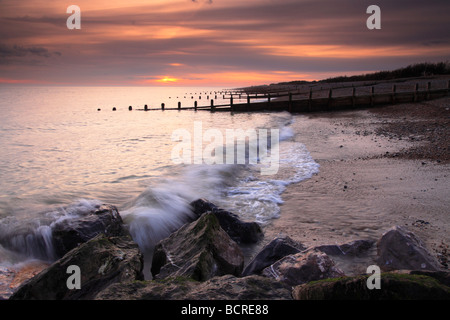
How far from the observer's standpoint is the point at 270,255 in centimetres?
384

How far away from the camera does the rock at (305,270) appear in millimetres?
3193

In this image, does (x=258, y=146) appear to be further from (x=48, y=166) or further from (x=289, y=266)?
(x=289, y=266)

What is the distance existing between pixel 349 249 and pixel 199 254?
214cm

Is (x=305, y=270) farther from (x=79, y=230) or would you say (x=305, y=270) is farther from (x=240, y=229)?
(x=79, y=230)

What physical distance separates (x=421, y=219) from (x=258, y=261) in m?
Answer: 3.14

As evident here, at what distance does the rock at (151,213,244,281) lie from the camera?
3340mm

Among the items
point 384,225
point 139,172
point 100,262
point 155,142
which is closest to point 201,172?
point 139,172

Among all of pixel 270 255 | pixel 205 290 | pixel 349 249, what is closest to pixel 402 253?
pixel 349 249

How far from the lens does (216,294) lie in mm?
2447

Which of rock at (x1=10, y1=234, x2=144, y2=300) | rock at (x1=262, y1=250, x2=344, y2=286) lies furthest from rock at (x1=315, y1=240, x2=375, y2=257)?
rock at (x1=10, y1=234, x2=144, y2=300)

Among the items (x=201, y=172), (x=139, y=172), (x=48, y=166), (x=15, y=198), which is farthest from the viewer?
(x=48, y=166)

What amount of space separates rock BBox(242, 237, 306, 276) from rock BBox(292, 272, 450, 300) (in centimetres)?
135

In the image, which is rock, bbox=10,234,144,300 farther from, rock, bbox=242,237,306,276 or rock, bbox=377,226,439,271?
rock, bbox=377,226,439,271

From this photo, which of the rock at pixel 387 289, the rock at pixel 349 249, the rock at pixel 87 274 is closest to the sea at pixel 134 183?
the rock at pixel 349 249
